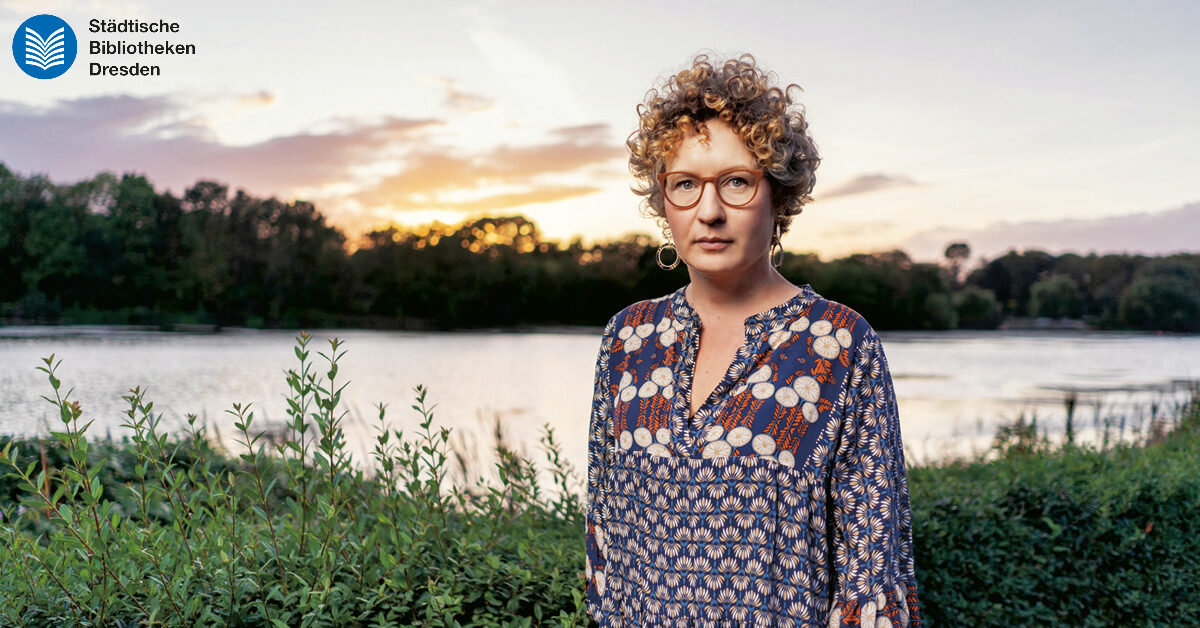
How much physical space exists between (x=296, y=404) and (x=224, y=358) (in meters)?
23.5

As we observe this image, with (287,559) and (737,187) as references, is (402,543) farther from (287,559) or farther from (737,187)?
(737,187)

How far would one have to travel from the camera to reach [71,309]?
71.4 feet

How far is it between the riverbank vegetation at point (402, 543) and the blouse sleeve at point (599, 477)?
0.38 m

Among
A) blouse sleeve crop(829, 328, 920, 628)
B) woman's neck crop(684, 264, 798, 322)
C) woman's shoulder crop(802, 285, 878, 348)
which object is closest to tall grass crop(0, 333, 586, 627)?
blouse sleeve crop(829, 328, 920, 628)

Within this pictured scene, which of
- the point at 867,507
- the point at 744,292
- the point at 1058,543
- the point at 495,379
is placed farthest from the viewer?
the point at 495,379

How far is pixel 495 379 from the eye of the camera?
24.3m

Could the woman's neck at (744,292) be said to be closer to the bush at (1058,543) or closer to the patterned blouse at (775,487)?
the patterned blouse at (775,487)

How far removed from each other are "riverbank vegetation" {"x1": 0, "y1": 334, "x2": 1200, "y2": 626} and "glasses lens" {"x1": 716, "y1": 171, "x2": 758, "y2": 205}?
1.27m

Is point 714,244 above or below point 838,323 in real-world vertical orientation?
above

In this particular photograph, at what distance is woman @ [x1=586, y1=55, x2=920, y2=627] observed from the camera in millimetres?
1713

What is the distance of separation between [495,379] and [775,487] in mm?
22936

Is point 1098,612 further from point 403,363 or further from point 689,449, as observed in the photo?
point 403,363

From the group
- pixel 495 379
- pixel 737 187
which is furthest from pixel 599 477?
pixel 495 379

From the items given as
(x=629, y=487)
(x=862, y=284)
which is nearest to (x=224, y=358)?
(x=862, y=284)
